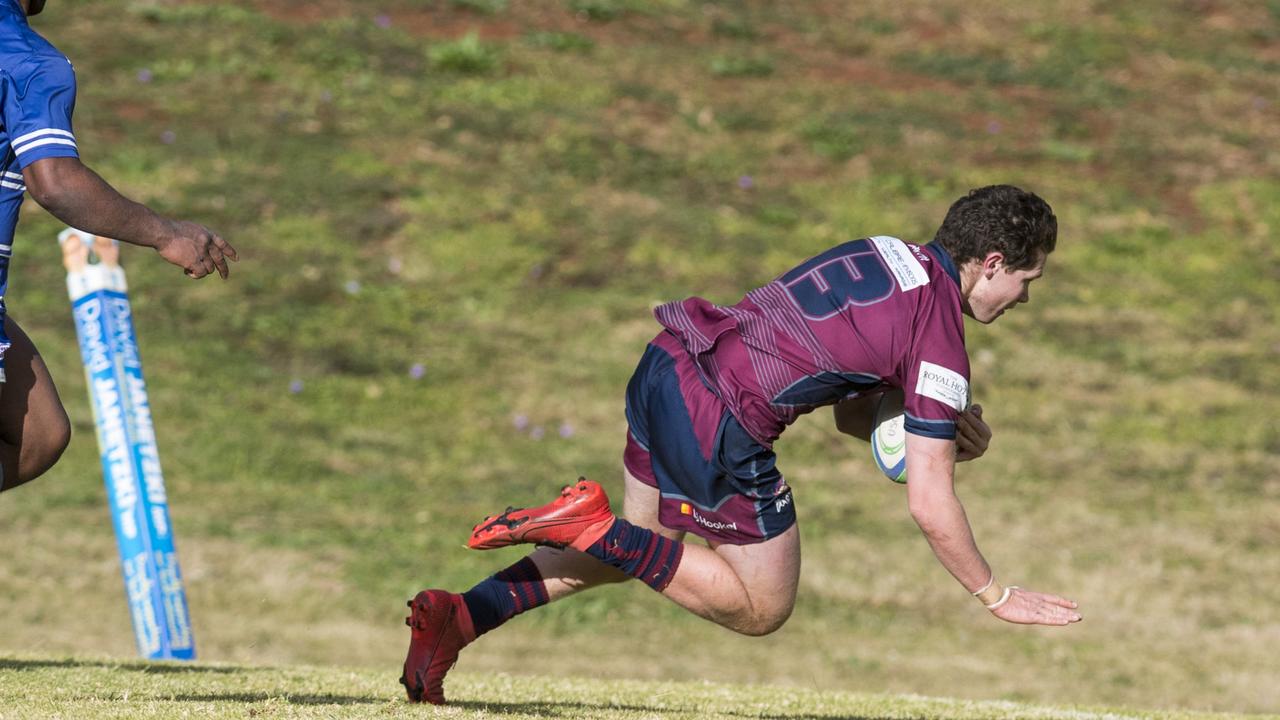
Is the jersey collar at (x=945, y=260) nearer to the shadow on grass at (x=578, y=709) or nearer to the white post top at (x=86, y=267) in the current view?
the shadow on grass at (x=578, y=709)

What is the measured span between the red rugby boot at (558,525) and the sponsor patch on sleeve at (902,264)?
120 centimetres

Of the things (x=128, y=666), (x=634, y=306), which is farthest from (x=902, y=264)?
(x=634, y=306)

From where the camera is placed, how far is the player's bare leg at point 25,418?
5.05 m

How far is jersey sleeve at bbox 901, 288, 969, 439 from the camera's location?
15.7ft

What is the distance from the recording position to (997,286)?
5.11 m

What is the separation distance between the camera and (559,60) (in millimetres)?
19750

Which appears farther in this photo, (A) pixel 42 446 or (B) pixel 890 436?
(B) pixel 890 436

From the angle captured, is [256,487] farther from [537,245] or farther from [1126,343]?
[1126,343]

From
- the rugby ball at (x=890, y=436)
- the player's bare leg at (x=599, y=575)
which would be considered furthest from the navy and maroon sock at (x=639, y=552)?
the rugby ball at (x=890, y=436)

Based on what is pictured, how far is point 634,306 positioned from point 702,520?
10.0 m

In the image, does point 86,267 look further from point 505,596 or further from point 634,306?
point 634,306

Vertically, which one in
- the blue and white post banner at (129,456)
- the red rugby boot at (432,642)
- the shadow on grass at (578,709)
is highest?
the red rugby boot at (432,642)

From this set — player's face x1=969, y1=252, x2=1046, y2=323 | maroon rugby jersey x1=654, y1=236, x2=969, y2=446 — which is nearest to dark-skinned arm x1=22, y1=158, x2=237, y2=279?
maroon rugby jersey x1=654, y1=236, x2=969, y2=446

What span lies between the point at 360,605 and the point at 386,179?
22.9 feet
